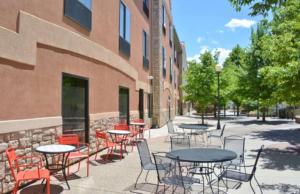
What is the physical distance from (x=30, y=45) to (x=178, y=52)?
3968cm

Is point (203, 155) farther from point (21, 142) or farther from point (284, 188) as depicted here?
point (21, 142)

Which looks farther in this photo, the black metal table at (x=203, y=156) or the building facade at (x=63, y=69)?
the building facade at (x=63, y=69)

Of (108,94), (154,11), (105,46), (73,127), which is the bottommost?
(73,127)

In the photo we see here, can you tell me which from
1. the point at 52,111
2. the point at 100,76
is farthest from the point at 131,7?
the point at 52,111

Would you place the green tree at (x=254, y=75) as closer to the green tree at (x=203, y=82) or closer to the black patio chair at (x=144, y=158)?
the green tree at (x=203, y=82)

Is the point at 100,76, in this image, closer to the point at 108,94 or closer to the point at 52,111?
the point at 108,94

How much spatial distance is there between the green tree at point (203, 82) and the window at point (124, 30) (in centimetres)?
1007

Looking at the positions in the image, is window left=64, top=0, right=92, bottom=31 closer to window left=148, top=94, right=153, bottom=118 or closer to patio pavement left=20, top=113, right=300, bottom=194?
patio pavement left=20, top=113, right=300, bottom=194

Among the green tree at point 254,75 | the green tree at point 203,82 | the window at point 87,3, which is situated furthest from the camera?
the green tree at point 254,75

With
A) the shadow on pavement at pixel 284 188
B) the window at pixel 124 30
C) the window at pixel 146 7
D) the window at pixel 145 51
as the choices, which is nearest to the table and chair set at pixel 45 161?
the shadow on pavement at pixel 284 188

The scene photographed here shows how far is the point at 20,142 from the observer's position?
6.86 meters

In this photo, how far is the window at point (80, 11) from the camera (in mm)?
9305

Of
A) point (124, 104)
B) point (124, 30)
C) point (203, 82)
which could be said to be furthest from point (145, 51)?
point (124, 104)

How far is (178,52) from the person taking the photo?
4600 cm
